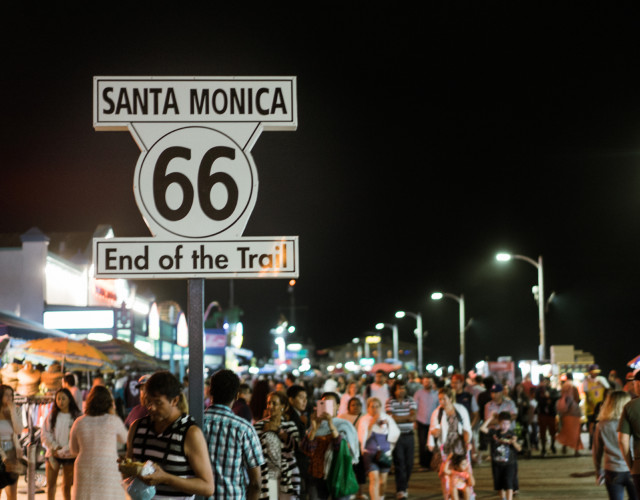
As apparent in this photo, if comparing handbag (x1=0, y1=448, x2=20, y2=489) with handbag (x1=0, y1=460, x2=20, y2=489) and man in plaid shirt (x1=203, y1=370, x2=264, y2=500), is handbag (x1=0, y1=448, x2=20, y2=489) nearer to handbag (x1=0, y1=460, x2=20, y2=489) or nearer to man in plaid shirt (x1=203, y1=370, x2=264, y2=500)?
handbag (x1=0, y1=460, x2=20, y2=489)

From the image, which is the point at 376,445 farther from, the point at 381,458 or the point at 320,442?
the point at 320,442

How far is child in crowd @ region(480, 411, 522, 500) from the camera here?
1381 centimetres

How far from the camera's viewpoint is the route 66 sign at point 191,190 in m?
5.11

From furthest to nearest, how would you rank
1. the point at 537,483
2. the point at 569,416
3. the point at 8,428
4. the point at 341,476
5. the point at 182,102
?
the point at 569,416 → the point at 537,483 → the point at 341,476 → the point at 8,428 → the point at 182,102

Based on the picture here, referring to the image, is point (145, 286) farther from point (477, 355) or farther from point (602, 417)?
point (602, 417)

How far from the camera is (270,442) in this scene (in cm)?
944

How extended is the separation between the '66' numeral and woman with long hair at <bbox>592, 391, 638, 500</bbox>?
6.57 meters

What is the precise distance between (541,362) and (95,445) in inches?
1106

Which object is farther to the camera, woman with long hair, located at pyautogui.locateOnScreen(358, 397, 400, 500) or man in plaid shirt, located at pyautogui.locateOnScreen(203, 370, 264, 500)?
woman with long hair, located at pyautogui.locateOnScreen(358, 397, 400, 500)

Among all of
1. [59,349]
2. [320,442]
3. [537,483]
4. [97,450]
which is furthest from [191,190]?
[59,349]

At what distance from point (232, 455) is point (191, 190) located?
6.45 feet

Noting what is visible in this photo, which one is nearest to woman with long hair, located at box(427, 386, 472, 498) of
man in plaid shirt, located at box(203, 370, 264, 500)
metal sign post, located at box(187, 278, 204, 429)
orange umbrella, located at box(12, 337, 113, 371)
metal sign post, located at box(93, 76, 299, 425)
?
man in plaid shirt, located at box(203, 370, 264, 500)

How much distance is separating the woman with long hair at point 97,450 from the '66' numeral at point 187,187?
4.12m

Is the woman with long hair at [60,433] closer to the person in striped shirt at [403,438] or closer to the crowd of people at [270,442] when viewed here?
the crowd of people at [270,442]
